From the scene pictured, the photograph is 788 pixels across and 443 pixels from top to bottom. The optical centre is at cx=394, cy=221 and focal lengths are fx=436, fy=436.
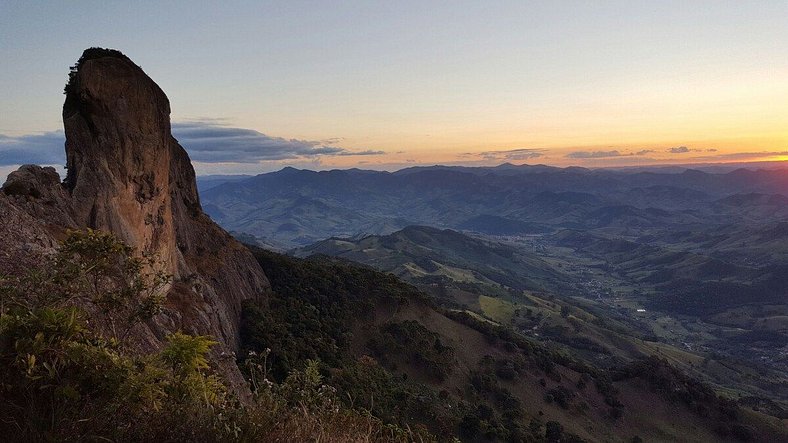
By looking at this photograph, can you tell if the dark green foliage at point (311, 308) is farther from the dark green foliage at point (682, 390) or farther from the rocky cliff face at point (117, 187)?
the dark green foliage at point (682, 390)

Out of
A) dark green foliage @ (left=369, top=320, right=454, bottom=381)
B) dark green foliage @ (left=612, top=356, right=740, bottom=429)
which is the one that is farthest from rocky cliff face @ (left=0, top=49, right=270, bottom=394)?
dark green foliage @ (left=612, top=356, right=740, bottom=429)

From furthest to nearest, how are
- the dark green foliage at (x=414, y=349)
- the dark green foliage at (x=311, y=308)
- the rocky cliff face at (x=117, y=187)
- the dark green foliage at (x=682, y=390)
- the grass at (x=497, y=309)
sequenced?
the grass at (x=497, y=309) < the dark green foliage at (x=682, y=390) < the dark green foliage at (x=414, y=349) < the dark green foliage at (x=311, y=308) < the rocky cliff face at (x=117, y=187)

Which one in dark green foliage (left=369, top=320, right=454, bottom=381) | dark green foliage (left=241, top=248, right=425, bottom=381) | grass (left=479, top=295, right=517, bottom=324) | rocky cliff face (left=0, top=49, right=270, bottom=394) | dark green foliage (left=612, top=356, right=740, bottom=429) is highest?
rocky cliff face (left=0, top=49, right=270, bottom=394)

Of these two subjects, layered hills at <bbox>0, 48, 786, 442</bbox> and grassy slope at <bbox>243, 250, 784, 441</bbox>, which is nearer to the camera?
layered hills at <bbox>0, 48, 786, 442</bbox>

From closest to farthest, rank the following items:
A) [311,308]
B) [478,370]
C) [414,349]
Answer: [311,308], [414,349], [478,370]

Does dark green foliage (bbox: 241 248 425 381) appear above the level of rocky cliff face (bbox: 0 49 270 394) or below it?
below

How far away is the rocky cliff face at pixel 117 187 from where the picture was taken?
1905 cm

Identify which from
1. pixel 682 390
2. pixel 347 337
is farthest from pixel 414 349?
pixel 682 390

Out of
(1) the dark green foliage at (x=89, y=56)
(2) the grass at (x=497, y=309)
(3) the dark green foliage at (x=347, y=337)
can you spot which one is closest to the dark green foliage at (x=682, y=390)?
(3) the dark green foliage at (x=347, y=337)

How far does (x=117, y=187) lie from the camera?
24.5m

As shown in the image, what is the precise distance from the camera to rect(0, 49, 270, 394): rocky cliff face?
62.5ft

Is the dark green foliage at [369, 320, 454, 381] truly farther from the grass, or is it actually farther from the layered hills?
the grass

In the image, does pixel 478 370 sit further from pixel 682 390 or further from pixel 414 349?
pixel 682 390

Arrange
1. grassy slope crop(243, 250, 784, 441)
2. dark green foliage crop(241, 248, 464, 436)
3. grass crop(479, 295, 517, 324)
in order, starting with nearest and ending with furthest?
dark green foliage crop(241, 248, 464, 436) → grassy slope crop(243, 250, 784, 441) → grass crop(479, 295, 517, 324)
